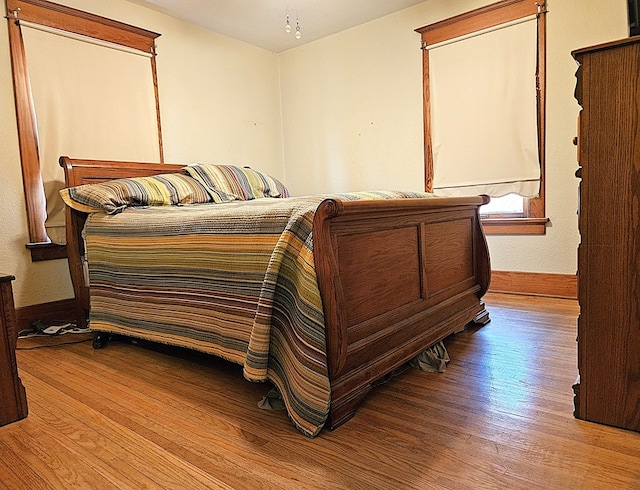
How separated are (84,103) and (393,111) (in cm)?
243

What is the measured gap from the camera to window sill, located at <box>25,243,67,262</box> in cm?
278

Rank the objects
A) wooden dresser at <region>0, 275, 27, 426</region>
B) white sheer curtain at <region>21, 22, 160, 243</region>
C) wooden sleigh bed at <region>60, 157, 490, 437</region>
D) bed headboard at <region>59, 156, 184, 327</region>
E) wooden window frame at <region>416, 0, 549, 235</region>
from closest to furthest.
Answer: wooden sleigh bed at <region>60, 157, 490, 437</region> < wooden dresser at <region>0, 275, 27, 426</region> < bed headboard at <region>59, 156, 184, 327</region> < white sheer curtain at <region>21, 22, 160, 243</region> < wooden window frame at <region>416, 0, 549, 235</region>

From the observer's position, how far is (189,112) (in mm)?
3701

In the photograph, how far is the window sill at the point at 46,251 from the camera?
2.78m

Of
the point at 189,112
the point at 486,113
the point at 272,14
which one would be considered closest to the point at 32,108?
the point at 189,112

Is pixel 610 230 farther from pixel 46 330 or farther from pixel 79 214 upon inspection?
pixel 46 330

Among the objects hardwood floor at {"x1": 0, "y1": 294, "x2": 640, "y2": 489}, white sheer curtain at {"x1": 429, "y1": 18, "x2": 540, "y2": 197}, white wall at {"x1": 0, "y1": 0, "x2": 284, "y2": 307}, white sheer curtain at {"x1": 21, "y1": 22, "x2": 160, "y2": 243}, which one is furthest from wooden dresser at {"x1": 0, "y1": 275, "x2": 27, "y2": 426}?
white sheer curtain at {"x1": 429, "y1": 18, "x2": 540, "y2": 197}

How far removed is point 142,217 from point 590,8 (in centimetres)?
305

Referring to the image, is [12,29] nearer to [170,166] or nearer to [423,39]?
[170,166]

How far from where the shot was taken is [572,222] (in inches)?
116

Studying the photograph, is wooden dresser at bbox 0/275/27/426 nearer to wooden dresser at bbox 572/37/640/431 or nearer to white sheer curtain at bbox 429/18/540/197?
wooden dresser at bbox 572/37/640/431

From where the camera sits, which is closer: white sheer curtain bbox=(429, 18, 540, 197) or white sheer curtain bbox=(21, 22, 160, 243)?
white sheer curtain bbox=(21, 22, 160, 243)

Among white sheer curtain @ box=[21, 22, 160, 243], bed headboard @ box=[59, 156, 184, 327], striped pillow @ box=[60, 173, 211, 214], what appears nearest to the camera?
striped pillow @ box=[60, 173, 211, 214]

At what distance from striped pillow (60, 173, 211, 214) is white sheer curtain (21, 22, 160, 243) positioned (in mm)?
573
